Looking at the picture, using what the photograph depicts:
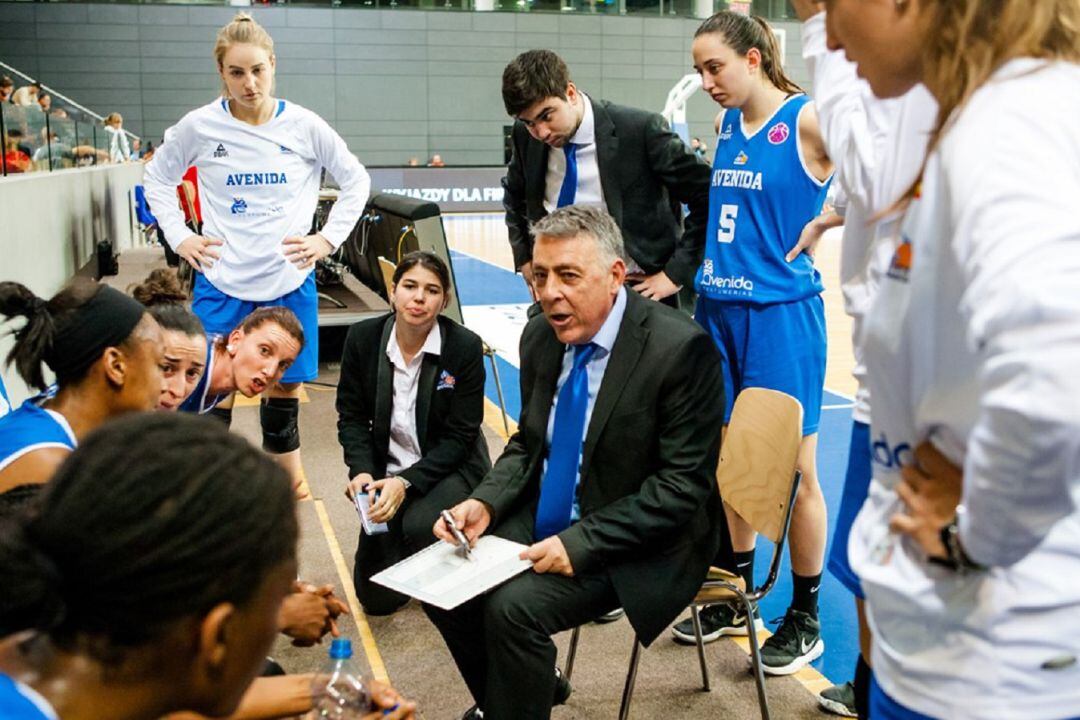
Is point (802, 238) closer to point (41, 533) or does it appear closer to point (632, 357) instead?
point (632, 357)

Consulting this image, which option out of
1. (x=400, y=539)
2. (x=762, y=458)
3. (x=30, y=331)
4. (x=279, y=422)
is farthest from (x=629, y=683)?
(x=279, y=422)

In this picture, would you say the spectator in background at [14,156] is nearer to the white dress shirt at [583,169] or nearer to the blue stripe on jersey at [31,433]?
the white dress shirt at [583,169]

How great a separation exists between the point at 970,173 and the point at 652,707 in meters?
2.45

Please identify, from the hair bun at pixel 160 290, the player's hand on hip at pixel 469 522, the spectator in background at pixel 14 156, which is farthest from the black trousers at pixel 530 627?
the spectator in background at pixel 14 156

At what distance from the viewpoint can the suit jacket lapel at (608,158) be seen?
3668 mm

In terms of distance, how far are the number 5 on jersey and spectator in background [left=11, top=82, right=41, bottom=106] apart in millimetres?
8312

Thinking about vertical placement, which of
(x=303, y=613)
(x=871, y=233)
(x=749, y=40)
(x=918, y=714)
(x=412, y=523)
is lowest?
(x=412, y=523)

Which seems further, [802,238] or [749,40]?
[749,40]

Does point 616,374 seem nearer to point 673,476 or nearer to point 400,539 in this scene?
point 673,476

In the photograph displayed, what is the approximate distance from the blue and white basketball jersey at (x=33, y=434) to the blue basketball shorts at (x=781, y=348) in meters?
1.97

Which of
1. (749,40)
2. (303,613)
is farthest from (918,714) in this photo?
(749,40)

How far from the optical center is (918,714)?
110 cm

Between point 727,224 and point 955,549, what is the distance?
8.04 feet

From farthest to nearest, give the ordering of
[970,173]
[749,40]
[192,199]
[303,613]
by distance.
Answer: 1. [192,199]
2. [749,40]
3. [303,613]
4. [970,173]
